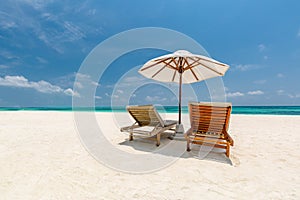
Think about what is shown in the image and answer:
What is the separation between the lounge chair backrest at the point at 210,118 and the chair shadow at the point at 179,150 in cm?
40

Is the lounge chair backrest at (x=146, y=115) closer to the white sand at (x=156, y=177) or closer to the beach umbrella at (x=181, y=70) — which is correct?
the beach umbrella at (x=181, y=70)

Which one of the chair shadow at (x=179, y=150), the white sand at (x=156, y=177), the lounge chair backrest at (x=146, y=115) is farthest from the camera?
the lounge chair backrest at (x=146, y=115)

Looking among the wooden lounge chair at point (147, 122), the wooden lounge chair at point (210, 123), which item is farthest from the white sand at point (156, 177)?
the wooden lounge chair at point (147, 122)

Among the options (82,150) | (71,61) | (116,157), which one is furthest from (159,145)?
(71,61)

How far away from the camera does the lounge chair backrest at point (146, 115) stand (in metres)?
4.09

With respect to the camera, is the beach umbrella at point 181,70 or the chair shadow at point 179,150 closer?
the chair shadow at point 179,150

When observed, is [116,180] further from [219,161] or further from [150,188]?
[219,161]

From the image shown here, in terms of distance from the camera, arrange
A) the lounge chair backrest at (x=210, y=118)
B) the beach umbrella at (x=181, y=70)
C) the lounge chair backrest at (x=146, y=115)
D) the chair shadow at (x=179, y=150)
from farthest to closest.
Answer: the beach umbrella at (x=181, y=70), the lounge chair backrest at (x=146, y=115), the lounge chair backrest at (x=210, y=118), the chair shadow at (x=179, y=150)

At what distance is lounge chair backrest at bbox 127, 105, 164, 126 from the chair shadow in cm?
56

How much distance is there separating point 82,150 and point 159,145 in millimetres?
1908

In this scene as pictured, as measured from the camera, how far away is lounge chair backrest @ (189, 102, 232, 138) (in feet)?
10.7

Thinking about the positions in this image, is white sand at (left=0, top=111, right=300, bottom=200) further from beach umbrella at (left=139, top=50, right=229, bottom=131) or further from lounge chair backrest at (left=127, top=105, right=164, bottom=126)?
beach umbrella at (left=139, top=50, right=229, bottom=131)

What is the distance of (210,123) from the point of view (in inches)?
141

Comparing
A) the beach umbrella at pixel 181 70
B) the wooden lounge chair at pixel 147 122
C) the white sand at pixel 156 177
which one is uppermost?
the beach umbrella at pixel 181 70
